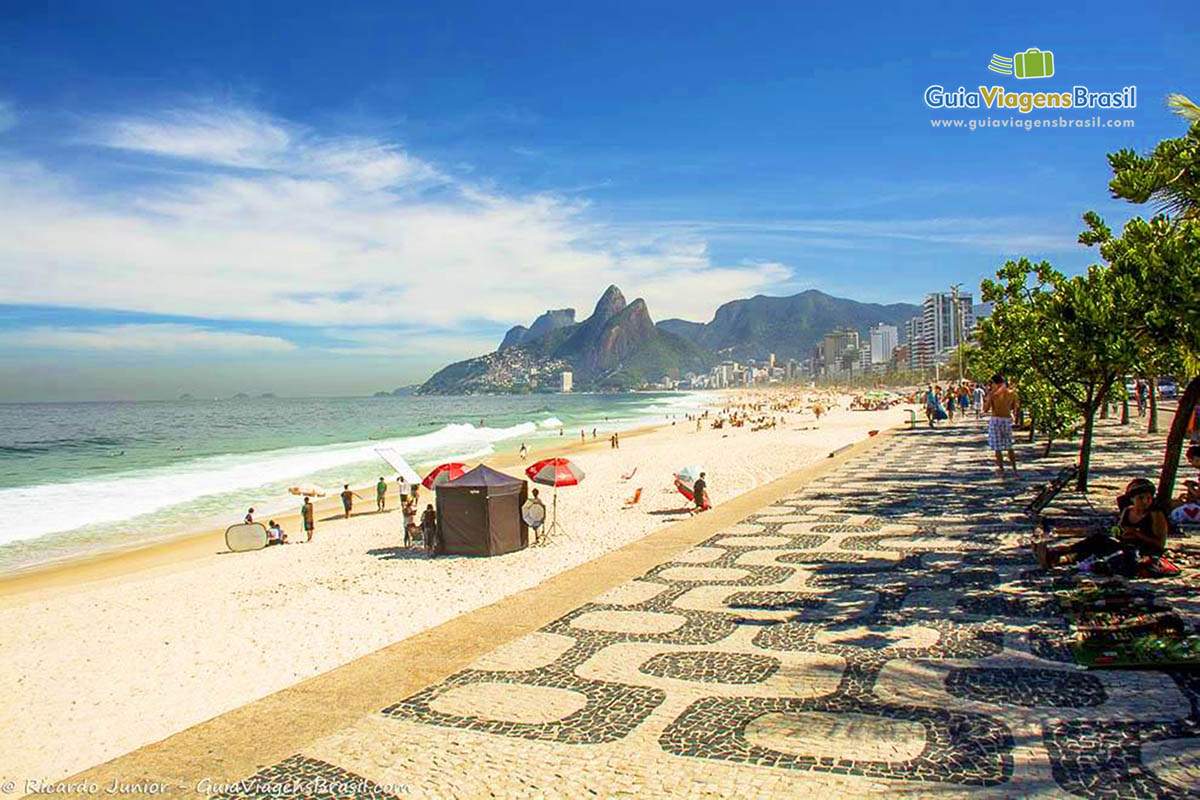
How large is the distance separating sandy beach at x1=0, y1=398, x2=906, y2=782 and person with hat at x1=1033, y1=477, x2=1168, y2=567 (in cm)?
586

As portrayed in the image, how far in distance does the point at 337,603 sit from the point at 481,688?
476 cm

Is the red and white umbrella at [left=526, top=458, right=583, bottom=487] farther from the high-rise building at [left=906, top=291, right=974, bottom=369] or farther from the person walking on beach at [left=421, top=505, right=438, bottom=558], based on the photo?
the high-rise building at [left=906, top=291, right=974, bottom=369]

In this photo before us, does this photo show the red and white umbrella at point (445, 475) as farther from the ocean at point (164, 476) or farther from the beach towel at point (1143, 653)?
the ocean at point (164, 476)

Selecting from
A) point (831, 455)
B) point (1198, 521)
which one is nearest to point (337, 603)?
point (1198, 521)

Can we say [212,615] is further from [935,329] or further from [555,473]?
[935,329]

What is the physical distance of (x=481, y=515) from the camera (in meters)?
11.9

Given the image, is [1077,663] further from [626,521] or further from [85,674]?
[626,521]

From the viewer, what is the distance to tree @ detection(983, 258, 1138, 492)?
297 inches

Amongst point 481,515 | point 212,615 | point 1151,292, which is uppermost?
point 1151,292

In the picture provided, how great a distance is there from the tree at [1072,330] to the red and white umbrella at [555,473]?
7.63 metres

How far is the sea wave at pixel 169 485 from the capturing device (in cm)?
2288

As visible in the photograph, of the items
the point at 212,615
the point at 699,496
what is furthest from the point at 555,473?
the point at 212,615

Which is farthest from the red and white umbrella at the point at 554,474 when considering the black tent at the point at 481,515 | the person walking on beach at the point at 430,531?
the person walking on beach at the point at 430,531

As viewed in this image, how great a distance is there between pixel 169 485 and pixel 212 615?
23.8m
